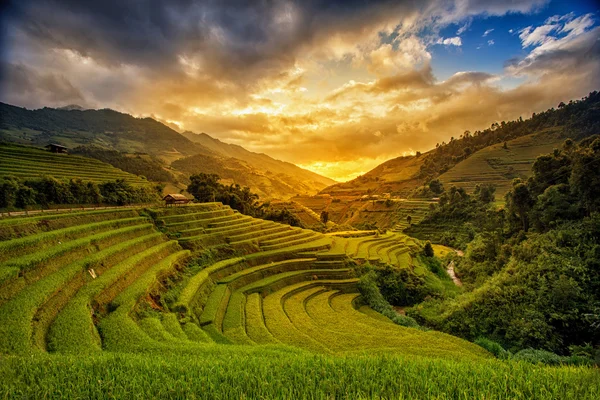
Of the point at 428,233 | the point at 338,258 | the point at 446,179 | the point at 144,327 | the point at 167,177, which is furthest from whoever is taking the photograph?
the point at 167,177

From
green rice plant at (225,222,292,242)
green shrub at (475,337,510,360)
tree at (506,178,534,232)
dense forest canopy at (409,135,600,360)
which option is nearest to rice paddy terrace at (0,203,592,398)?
green rice plant at (225,222,292,242)

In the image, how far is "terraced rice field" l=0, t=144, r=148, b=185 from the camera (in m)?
33.9

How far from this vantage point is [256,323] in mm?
14172

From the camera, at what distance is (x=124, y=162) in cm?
9912

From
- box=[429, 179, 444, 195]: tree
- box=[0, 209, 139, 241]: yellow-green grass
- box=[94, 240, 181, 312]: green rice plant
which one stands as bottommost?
box=[94, 240, 181, 312]: green rice plant

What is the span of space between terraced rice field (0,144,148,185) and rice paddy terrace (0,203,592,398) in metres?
22.9

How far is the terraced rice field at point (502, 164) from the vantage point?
80050 mm

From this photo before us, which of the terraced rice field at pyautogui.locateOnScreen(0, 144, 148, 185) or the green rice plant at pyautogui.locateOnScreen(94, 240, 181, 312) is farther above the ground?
the terraced rice field at pyautogui.locateOnScreen(0, 144, 148, 185)

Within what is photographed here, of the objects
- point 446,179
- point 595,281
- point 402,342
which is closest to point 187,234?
point 402,342

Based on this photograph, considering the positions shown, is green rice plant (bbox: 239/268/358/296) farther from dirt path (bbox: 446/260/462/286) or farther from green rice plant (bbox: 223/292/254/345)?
dirt path (bbox: 446/260/462/286)

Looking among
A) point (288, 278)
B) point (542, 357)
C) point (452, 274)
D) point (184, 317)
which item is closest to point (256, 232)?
point (288, 278)

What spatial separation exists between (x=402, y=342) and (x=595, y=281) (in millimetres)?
11762

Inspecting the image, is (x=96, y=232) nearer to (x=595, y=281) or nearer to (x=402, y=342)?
(x=402, y=342)

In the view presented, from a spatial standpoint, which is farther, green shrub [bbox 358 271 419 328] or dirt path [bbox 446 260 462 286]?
dirt path [bbox 446 260 462 286]
